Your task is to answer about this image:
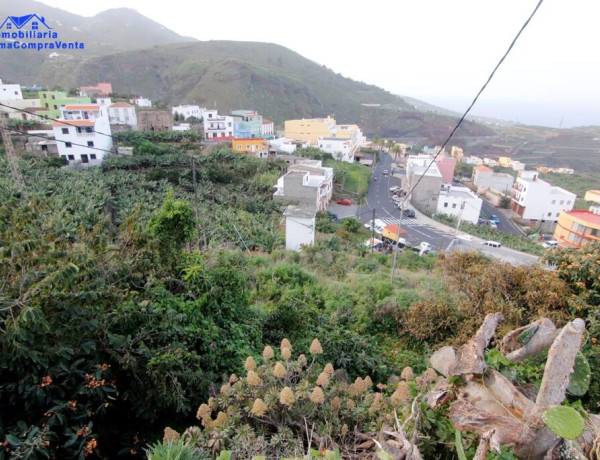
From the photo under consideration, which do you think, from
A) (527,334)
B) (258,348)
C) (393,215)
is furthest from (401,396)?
(393,215)

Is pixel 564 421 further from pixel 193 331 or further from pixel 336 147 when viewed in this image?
pixel 336 147

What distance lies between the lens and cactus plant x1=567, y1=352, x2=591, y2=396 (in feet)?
8.93

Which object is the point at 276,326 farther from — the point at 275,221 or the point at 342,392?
the point at 275,221

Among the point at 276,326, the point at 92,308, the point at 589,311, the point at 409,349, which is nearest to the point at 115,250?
the point at 92,308

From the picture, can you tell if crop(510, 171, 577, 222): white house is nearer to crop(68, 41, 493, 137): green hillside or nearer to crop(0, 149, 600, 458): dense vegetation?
crop(0, 149, 600, 458): dense vegetation

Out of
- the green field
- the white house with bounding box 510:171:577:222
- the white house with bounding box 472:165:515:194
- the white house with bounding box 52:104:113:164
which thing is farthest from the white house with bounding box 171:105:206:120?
the white house with bounding box 510:171:577:222

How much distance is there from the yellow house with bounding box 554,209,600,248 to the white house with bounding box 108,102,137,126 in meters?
39.8

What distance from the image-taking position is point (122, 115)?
3394 cm

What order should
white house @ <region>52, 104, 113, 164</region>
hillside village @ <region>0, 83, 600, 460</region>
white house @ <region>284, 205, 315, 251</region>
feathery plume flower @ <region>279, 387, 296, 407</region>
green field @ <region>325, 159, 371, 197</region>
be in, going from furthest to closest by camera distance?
green field @ <region>325, 159, 371, 197</region>, white house @ <region>52, 104, 113, 164</region>, white house @ <region>284, 205, 315, 251</region>, feathery plume flower @ <region>279, 387, 296, 407</region>, hillside village @ <region>0, 83, 600, 460</region>

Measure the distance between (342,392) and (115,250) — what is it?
11.2ft

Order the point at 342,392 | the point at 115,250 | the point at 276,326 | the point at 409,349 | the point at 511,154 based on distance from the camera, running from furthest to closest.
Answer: the point at 511,154 → the point at 409,349 → the point at 276,326 → the point at 115,250 → the point at 342,392

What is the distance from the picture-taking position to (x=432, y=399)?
2.74m

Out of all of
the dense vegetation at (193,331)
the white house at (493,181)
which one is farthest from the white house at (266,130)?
the dense vegetation at (193,331)

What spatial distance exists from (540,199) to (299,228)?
103 feet
